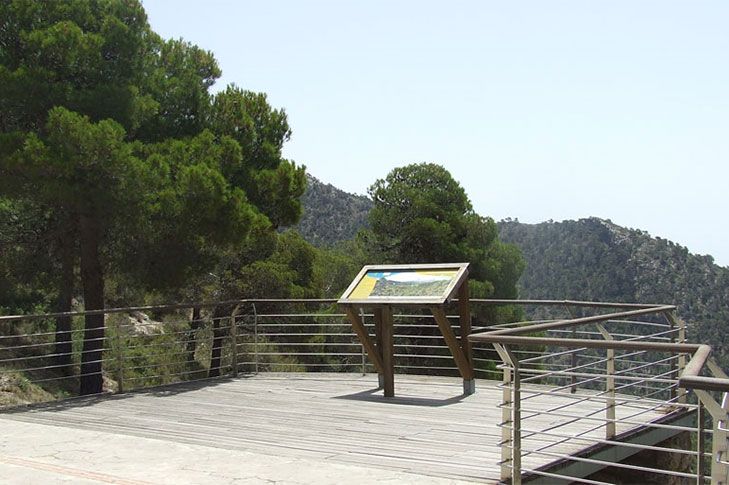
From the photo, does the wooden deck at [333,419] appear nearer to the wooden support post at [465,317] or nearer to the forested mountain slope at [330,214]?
the wooden support post at [465,317]

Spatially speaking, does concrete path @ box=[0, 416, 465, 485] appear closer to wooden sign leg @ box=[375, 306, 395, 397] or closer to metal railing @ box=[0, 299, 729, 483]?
metal railing @ box=[0, 299, 729, 483]

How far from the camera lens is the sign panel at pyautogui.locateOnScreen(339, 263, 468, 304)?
33.7 ft

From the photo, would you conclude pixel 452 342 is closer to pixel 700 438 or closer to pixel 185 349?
pixel 700 438

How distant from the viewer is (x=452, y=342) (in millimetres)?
10219

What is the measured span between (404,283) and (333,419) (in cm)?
218

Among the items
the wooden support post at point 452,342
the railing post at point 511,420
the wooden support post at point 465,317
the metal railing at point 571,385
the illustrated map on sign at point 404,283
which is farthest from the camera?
the wooden support post at point 465,317

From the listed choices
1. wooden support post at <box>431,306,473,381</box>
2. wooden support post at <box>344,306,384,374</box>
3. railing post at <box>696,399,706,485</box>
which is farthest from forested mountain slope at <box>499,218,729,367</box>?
railing post at <box>696,399,706,485</box>

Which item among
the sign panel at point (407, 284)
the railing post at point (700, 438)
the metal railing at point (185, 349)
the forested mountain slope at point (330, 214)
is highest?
the forested mountain slope at point (330, 214)

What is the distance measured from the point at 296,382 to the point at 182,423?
11.3 ft

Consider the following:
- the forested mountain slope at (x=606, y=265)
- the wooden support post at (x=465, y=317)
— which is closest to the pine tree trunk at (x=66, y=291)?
the wooden support post at (x=465, y=317)

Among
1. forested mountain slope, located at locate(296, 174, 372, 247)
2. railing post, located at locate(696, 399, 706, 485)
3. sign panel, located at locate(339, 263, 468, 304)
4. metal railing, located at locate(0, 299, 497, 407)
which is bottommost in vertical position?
metal railing, located at locate(0, 299, 497, 407)

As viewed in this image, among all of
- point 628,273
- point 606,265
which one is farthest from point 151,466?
point 606,265

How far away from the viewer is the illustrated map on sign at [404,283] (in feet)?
34.2

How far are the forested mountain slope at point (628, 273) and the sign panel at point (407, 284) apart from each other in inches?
1934
